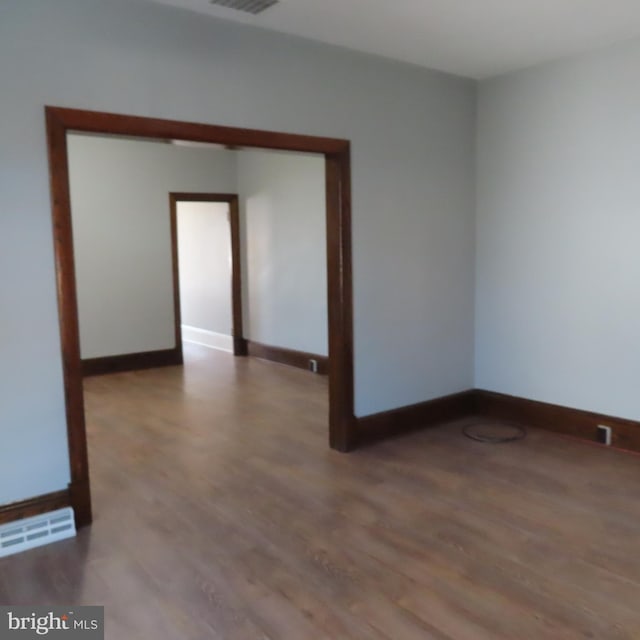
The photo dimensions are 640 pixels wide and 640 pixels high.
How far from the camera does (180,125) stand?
3305 millimetres

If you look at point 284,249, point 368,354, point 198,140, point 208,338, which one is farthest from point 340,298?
point 208,338

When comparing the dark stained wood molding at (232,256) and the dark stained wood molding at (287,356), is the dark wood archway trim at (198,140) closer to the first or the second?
the dark stained wood molding at (287,356)

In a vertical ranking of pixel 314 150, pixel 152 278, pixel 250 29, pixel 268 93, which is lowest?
pixel 152 278

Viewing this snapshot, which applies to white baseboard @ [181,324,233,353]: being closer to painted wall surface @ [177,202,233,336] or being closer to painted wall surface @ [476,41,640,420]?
painted wall surface @ [177,202,233,336]

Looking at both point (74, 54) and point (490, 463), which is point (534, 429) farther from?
point (74, 54)

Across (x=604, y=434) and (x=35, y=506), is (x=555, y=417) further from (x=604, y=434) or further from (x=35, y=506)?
(x=35, y=506)

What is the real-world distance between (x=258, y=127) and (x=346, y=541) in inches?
93.3

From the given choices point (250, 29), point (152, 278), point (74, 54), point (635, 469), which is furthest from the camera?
point (152, 278)

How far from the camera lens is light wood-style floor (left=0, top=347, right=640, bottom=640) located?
2.39 metres

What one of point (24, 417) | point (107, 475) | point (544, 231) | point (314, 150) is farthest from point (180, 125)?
point (544, 231)

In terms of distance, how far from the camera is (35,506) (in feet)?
10.0

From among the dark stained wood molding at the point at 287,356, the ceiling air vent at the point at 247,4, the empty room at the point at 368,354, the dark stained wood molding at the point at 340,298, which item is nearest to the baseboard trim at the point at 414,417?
the empty room at the point at 368,354

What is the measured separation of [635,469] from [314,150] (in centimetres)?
286

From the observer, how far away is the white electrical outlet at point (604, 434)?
166 inches
